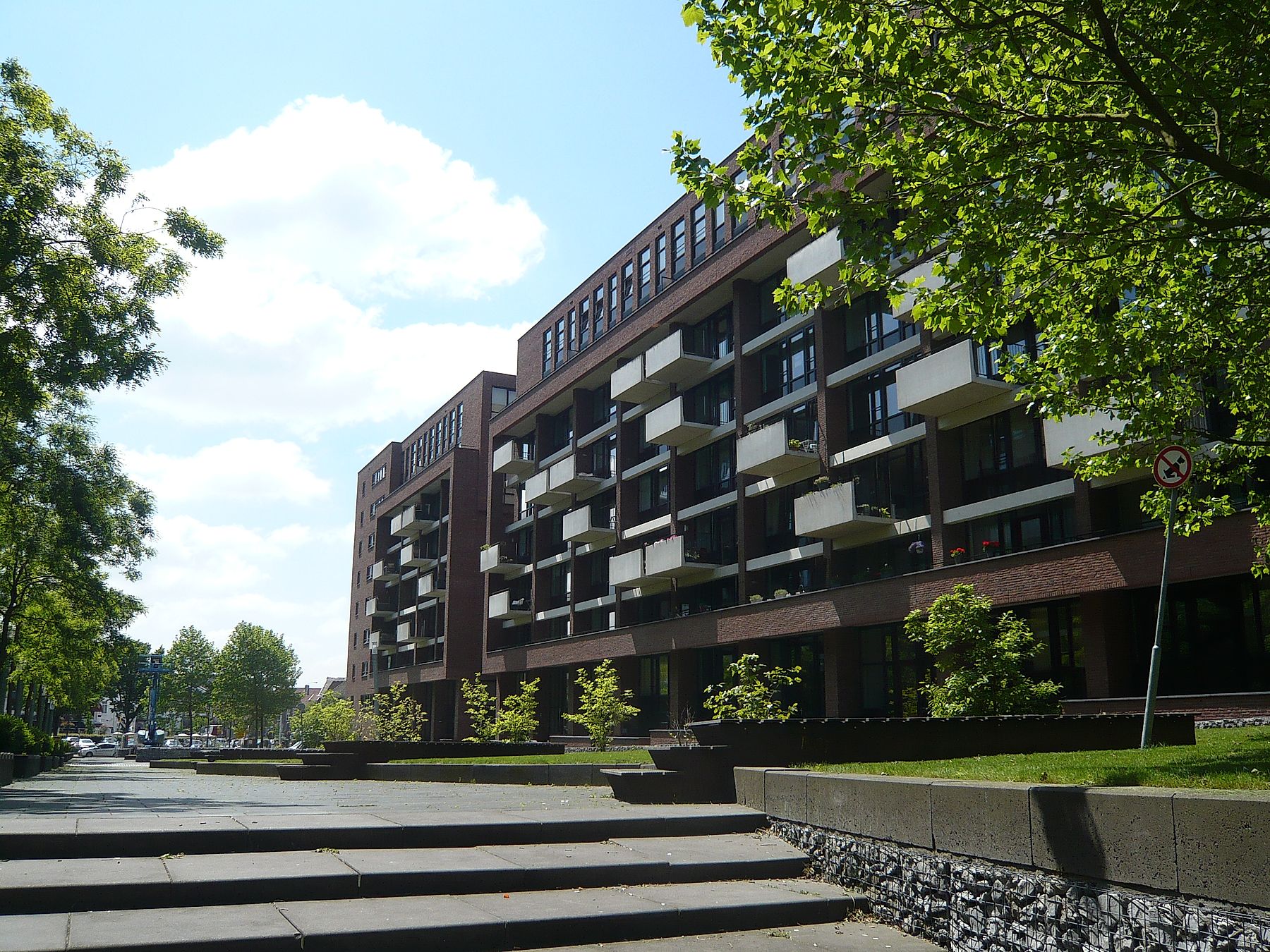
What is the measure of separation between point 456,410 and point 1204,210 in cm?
5981

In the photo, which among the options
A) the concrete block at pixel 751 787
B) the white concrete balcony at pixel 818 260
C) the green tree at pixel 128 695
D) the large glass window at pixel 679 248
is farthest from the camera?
the green tree at pixel 128 695

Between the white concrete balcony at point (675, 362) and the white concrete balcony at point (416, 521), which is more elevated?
the white concrete balcony at point (675, 362)

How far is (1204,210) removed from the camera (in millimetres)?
11695

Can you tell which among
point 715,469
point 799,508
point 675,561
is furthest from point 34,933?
point 715,469

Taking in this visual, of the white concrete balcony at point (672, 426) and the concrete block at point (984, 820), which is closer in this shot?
the concrete block at point (984, 820)

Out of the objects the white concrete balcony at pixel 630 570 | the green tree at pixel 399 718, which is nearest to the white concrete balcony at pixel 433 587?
the green tree at pixel 399 718

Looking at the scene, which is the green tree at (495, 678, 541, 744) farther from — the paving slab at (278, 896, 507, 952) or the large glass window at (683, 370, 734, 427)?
the paving slab at (278, 896, 507, 952)

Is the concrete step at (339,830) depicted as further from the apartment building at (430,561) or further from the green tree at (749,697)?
the apartment building at (430,561)

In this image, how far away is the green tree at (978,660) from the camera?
62.1ft

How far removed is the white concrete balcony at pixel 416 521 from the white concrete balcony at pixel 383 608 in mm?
8253

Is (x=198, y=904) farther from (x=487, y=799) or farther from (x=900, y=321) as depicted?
(x=900, y=321)

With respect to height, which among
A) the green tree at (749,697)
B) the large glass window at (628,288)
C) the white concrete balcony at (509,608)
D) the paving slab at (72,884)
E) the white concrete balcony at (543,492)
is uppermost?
the large glass window at (628,288)

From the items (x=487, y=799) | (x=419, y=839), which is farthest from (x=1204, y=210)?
(x=487, y=799)

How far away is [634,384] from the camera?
42344 mm
